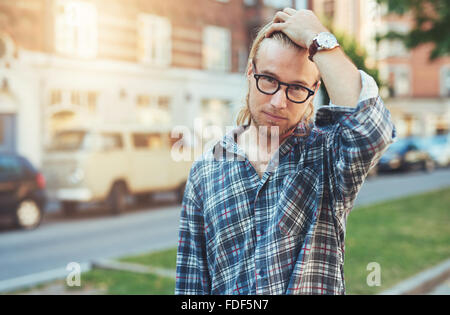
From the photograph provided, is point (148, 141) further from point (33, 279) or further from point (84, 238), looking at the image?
point (33, 279)

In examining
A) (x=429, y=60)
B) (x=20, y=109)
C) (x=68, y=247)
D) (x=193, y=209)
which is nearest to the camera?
(x=193, y=209)

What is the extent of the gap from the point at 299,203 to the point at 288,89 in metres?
0.34

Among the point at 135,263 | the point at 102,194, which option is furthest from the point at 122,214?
the point at 135,263

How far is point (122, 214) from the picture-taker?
12055mm

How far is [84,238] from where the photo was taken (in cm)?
890

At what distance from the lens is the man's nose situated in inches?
58.2

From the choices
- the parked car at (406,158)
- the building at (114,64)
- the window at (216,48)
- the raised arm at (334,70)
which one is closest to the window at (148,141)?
the building at (114,64)

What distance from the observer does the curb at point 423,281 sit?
187 inches

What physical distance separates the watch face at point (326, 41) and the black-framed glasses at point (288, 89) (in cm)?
17

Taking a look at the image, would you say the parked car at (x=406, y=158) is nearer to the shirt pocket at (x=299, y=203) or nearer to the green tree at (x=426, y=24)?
the green tree at (x=426, y=24)

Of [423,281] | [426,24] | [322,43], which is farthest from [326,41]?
[426,24]
